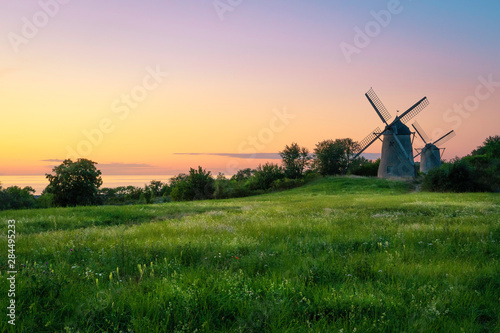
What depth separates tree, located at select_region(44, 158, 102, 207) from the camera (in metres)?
49.5

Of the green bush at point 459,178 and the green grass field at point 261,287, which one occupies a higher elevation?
the green bush at point 459,178

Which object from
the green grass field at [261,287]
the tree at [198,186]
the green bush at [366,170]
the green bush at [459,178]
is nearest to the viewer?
the green grass field at [261,287]

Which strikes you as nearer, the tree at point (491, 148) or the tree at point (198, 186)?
the tree at point (198, 186)

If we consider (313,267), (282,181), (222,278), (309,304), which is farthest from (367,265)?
(282,181)

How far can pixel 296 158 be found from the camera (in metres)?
86.1

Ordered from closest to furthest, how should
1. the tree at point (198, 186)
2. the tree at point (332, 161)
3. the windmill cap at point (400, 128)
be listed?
the tree at point (198, 186) < the windmill cap at point (400, 128) < the tree at point (332, 161)

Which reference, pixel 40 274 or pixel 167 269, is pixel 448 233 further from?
pixel 40 274

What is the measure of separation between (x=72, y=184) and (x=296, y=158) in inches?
2105

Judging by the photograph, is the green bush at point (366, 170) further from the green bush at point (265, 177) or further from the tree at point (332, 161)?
the green bush at point (265, 177)

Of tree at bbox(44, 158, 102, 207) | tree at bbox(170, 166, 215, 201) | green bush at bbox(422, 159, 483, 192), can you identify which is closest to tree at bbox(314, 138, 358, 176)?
tree at bbox(170, 166, 215, 201)

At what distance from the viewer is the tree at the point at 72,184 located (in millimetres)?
49531

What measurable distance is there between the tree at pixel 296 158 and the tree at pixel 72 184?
47451 mm

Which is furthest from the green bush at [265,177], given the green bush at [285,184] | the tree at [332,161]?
the tree at [332,161]

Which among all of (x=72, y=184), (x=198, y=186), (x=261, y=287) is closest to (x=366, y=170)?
(x=198, y=186)
